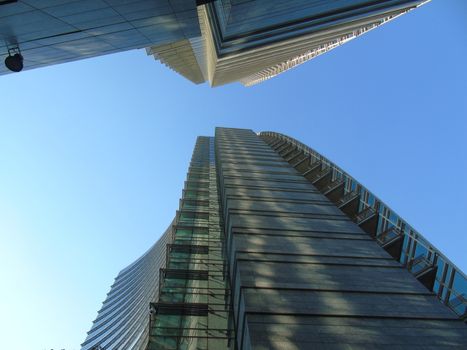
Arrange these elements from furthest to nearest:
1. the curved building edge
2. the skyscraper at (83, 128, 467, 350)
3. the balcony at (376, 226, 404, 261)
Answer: the balcony at (376, 226, 404, 261), the curved building edge, the skyscraper at (83, 128, 467, 350)

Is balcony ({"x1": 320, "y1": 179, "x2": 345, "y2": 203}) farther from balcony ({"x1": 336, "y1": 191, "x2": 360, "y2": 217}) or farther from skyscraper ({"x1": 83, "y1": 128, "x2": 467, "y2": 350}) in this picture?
balcony ({"x1": 336, "y1": 191, "x2": 360, "y2": 217})

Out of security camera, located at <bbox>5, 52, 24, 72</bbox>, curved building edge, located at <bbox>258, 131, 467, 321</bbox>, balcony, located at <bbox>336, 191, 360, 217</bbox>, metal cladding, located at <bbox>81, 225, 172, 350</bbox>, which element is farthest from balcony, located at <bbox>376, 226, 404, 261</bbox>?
metal cladding, located at <bbox>81, 225, 172, 350</bbox>

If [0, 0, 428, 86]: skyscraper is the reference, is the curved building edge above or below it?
below

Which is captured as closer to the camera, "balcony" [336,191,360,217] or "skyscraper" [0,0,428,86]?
"skyscraper" [0,0,428,86]

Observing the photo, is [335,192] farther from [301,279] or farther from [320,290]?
[320,290]

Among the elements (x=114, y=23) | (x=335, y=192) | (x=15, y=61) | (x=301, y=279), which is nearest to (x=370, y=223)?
(x=335, y=192)

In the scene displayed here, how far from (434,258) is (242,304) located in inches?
299

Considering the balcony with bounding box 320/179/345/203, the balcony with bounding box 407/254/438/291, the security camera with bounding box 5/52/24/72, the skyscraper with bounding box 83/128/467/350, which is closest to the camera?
the skyscraper with bounding box 83/128/467/350

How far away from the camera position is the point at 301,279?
11.8 meters

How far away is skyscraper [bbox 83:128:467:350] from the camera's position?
9.52 m

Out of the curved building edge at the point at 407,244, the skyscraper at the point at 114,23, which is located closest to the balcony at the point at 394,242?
the curved building edge at the point at 407,244

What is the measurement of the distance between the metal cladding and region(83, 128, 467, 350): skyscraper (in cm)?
1416

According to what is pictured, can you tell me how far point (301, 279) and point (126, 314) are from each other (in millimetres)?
42523

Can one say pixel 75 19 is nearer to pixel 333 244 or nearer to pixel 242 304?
pixel 242 304
